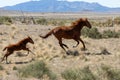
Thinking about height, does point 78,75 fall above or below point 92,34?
above

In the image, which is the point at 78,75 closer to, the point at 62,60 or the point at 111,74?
the point at 111,74

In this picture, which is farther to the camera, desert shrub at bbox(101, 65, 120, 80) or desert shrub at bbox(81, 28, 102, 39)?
desert shrub at bbox(81, 28, 102, 39)

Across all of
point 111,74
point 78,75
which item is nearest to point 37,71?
point 78,75

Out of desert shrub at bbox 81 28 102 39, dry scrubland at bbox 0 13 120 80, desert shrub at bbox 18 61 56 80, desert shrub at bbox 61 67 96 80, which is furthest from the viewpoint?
desert shrub at bbox 81 28 102 39

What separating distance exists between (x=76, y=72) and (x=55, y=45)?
10496 mm

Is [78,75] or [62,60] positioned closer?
[78,75]

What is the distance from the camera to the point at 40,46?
24.6 metres

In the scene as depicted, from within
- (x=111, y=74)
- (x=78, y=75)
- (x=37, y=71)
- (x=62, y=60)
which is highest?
(x=78, y=75)

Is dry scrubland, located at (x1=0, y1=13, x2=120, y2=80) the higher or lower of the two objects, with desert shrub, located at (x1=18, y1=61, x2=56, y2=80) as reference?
lower

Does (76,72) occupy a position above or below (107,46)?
above

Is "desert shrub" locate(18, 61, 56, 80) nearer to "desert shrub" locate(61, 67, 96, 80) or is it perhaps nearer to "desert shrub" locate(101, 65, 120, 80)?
"desert shrub" locate(61, 67, 96, 80)

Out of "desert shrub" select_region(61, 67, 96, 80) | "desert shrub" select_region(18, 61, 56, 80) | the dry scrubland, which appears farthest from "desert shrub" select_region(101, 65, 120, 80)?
"desert shrub" select_region(18, 61, 56, 80)

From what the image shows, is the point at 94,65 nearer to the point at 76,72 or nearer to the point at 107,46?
the point at 76,72

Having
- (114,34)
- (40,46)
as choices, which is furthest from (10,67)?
(114,34)
